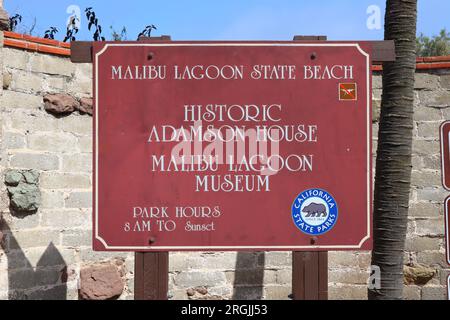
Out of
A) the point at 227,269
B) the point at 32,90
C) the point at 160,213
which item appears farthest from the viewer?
the point at 227,269

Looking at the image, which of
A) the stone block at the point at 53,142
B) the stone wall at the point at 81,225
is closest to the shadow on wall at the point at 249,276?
the stone wall at the point at 81,225

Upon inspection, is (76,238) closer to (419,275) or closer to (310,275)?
(310,275)

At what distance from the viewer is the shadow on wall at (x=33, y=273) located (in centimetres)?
585

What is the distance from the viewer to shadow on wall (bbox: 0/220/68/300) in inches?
230

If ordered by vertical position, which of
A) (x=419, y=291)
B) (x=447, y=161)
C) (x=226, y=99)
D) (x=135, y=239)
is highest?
(x=226, y=99)

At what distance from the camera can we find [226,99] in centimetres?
471

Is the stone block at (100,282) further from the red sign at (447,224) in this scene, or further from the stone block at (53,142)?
the red sign at (447,224)

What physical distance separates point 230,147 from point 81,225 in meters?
2.25

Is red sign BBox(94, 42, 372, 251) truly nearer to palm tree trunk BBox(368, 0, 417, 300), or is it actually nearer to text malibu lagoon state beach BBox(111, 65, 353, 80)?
text malibu lagoon state beach BBox(111, 65, 353, 80)

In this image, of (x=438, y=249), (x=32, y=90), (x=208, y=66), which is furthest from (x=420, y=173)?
(x=32, y=90)

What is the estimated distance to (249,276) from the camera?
6.78m

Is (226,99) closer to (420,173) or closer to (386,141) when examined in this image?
(386,141)
